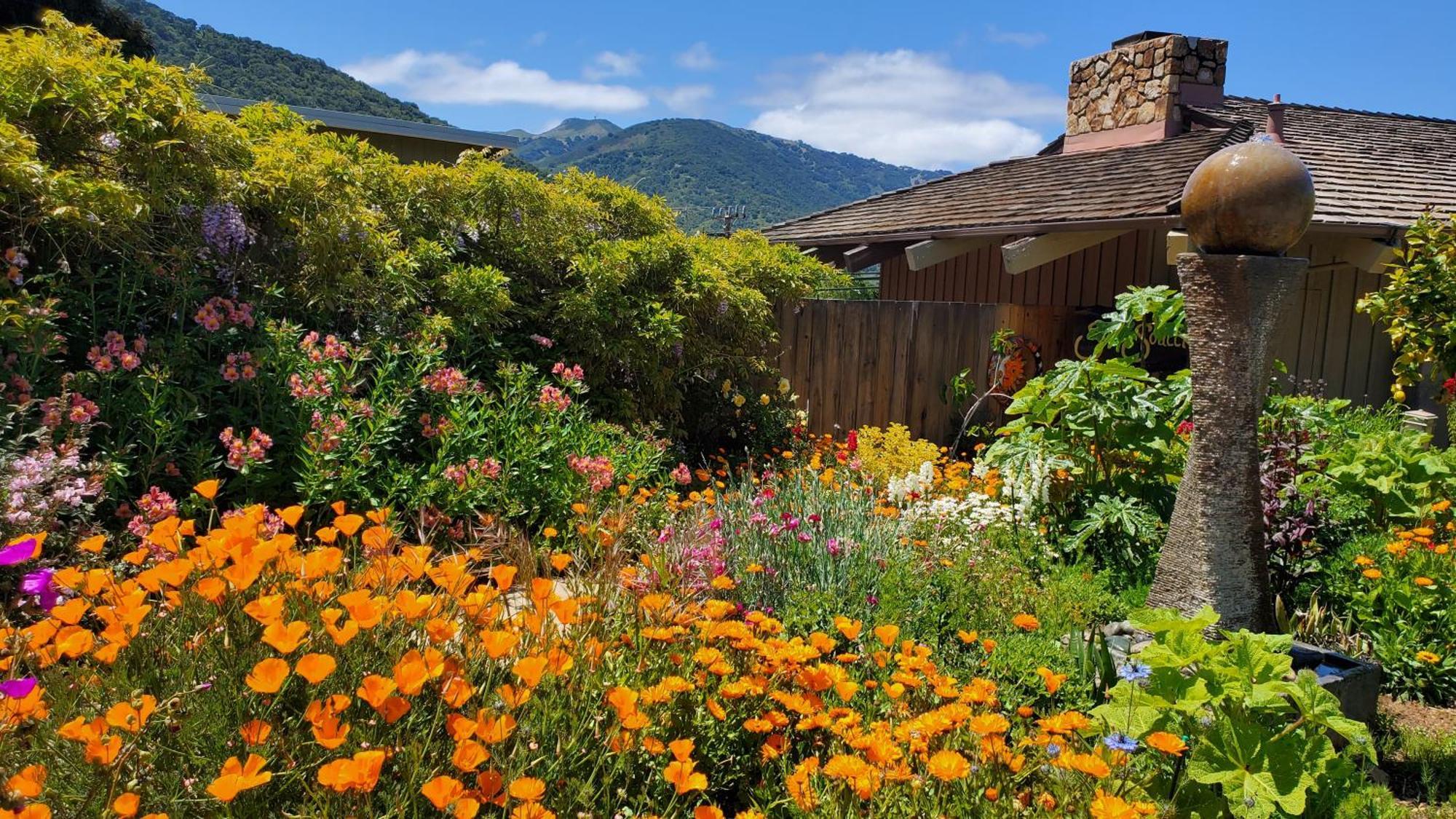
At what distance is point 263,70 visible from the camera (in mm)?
26688

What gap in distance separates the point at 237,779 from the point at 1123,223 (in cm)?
793

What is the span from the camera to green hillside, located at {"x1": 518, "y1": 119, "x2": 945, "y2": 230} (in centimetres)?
7850

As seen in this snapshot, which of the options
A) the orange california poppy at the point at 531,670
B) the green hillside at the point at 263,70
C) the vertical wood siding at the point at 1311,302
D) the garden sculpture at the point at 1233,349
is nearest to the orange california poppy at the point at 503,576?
the orange california poppy at the point at 531,670

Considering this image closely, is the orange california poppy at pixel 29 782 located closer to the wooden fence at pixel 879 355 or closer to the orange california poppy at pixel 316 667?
the orange california poppy at pixel 316 667

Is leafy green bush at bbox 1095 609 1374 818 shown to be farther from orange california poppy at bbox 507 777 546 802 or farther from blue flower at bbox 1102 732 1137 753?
orange california poppy at bbox 507 777 546 802

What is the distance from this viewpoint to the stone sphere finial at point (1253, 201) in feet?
9.70

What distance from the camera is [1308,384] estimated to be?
318 inches

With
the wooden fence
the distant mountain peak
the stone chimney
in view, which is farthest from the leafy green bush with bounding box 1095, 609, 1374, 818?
the distant mountain peak

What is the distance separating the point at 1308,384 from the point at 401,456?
7900mm

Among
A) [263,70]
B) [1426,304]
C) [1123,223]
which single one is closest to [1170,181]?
[1123,223]

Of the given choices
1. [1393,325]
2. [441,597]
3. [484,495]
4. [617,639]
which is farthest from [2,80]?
[1393,325]

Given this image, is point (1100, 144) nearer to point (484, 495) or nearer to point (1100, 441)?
point (1100, 441)

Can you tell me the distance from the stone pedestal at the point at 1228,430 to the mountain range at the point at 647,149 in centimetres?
458

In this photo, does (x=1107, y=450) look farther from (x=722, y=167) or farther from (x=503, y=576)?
(x=722, y=167)
